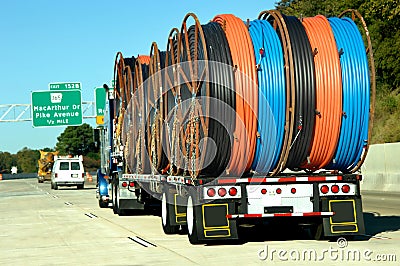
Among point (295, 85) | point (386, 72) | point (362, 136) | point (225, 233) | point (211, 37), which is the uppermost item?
point (386, 72)

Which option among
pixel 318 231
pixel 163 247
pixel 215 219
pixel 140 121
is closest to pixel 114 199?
pixel 140 121

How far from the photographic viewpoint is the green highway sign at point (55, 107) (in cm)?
5428

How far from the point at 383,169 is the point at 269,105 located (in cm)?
2194

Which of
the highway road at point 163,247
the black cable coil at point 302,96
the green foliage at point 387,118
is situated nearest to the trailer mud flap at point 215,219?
the highway road at point 163,247

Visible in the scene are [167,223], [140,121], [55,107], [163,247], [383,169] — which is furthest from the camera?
[55,107]

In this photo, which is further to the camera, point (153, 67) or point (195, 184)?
point (153, 67)

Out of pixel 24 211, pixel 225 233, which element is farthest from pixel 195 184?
pixel 24 211

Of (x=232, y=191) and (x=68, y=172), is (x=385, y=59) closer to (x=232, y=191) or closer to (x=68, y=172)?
(x=68, y=172)

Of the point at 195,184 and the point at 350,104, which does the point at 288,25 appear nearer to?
the point at 350,104

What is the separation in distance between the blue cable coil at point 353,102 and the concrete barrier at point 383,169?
18.9 meters

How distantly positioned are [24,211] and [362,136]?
635 inches

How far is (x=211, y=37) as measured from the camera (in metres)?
14.0

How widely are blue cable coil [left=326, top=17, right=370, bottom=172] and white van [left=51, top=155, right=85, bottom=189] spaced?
37.3m

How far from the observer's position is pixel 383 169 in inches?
1357
